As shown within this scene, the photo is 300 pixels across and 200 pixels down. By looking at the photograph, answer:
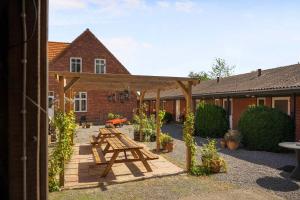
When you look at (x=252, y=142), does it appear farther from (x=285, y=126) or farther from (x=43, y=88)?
(x=43, y=88)

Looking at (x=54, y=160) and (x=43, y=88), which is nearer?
(x=43, y=88)

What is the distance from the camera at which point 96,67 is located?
90.5ft

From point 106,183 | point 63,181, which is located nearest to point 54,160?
point 63,181

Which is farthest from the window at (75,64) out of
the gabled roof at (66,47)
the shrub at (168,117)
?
the shrub at (168,117)

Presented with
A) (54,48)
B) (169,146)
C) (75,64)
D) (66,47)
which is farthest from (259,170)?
(54,48)

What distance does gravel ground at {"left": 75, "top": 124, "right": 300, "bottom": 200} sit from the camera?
7117 millimetres

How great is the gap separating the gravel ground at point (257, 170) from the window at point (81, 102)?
16140 millimetres

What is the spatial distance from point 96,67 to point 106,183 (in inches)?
837

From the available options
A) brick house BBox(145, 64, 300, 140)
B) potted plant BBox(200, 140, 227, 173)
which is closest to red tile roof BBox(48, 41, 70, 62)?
brick house BBox(145, 64, 300, 140)

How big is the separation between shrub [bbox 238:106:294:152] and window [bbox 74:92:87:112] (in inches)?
701

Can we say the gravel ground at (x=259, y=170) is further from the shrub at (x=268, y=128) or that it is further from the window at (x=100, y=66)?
the window at (x=100, y=66)

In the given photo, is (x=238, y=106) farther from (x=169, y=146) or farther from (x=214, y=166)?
(x=214, y=166)

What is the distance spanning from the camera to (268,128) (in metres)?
11.7

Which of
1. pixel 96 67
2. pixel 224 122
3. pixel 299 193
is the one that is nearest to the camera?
pixel 299 193
